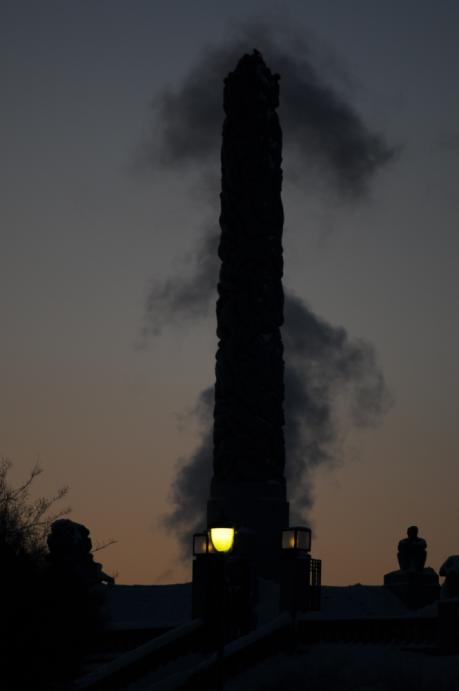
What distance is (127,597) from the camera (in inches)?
1855

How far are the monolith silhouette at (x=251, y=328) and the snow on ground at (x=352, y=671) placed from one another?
60.8 ft

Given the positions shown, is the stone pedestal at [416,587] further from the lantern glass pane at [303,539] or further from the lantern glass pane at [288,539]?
the lantern glass pane at [288,539]

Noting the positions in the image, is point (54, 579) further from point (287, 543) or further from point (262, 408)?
point (262, 408)

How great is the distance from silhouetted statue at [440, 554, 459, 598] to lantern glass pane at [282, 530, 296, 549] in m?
3.81

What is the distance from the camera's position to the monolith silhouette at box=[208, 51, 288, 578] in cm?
4897


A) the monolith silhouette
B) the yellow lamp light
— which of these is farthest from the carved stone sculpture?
the yellow lamp light

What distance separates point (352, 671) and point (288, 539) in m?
5.12

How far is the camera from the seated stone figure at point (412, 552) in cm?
4403

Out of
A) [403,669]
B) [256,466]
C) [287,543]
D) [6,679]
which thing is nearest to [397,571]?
[256,466]

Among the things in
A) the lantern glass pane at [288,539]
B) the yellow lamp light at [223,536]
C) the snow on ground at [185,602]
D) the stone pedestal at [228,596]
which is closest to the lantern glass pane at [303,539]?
the lantern glass pane at [288,539]

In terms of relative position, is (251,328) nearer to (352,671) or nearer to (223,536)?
(352,671)

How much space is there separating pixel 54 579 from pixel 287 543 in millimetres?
6298

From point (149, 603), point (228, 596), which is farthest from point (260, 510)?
point (228, 596)

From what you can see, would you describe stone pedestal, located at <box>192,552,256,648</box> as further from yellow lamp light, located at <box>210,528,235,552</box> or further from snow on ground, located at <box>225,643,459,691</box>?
yellow lamp light, located at <box>210,528,235,552</box>
